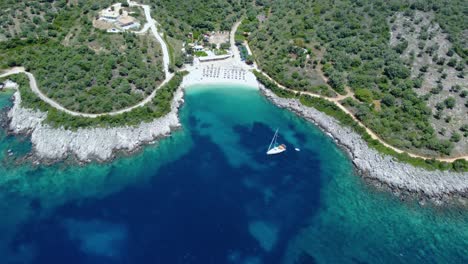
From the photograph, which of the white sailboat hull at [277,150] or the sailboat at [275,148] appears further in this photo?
the sailboat at [275,148]

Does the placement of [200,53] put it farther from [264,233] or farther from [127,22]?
[264,233]

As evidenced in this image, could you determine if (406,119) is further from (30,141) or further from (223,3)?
(30,141)

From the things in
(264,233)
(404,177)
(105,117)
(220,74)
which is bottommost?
(264,233)

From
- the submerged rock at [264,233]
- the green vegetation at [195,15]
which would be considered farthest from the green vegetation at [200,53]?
the submerged rock at [264,233]

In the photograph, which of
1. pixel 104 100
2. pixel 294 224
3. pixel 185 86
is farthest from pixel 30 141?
pixel 294 224

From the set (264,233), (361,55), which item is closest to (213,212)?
(264,233)

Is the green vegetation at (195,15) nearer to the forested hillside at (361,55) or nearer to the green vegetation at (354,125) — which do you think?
the forested hillside at (361,55)
